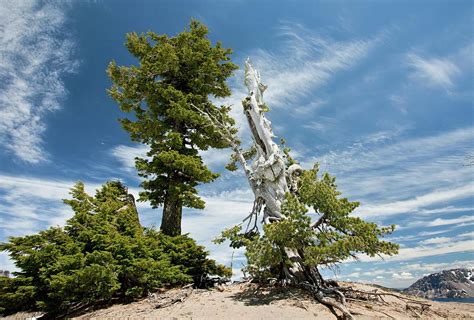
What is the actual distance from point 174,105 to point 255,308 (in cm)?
968

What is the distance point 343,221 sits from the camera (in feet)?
31.8

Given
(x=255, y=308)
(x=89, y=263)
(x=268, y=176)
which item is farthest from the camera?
(x=268, y=176)

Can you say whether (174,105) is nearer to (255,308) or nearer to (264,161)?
(264,161)

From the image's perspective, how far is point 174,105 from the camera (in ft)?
47.9

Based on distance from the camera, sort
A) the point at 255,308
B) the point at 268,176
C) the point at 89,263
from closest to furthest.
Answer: the point at 255,308 < the point at 89,263 < the point at 268,176

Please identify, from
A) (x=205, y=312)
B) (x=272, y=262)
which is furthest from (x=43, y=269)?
(x=272, y=262)

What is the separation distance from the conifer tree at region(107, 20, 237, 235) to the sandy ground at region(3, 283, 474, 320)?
14.1ft

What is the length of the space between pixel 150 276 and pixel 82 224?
344 centimetres

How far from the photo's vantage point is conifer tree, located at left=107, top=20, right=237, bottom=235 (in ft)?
46.8

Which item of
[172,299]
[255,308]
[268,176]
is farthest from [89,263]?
[268,176]

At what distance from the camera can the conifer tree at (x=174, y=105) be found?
14.3 metres

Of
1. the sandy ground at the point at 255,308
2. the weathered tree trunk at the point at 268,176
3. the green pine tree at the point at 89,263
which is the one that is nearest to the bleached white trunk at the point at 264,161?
the weathered tree trunk at the point at 268,176

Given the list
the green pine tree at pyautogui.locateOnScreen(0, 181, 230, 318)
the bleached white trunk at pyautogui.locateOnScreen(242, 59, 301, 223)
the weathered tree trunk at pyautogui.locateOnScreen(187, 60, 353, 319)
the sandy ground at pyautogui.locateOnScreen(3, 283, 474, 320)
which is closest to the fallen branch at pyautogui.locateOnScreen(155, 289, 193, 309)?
the sandy ground at pyautogui.locateOnScreen(3, 283, 474, 320)

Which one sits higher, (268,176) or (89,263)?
(268,176)
